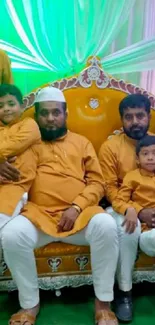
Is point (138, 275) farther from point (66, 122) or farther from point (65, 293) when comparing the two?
point (66, 122)

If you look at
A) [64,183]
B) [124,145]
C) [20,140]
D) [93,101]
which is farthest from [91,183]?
[93,101]

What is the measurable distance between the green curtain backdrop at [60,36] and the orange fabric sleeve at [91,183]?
4.84 feet

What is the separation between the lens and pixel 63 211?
2359mm

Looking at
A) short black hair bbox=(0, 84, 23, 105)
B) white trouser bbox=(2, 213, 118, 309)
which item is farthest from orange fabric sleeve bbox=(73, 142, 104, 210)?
short black hair bbox=(0, 84, 23, 105)

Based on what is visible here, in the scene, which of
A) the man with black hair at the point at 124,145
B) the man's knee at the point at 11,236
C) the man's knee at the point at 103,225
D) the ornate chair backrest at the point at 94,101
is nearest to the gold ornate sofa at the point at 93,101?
the ornate chair backrest at the point at 94,101

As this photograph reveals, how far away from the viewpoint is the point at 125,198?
7.87 feet

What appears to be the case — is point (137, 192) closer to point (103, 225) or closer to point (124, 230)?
point (124, 230)

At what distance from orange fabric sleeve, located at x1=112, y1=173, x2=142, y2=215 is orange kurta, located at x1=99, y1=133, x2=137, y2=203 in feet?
0.35

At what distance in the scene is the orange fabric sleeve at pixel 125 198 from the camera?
2335mm

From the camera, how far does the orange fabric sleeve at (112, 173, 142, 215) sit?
2335mm

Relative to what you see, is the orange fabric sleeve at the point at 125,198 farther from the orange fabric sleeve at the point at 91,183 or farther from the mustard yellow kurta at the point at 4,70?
the mustard yellow kurta at the point at 4,70

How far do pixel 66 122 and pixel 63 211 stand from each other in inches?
25.6

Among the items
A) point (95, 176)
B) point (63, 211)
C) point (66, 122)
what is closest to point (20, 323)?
point (63, 211)

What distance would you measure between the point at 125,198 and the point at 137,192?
73mm
